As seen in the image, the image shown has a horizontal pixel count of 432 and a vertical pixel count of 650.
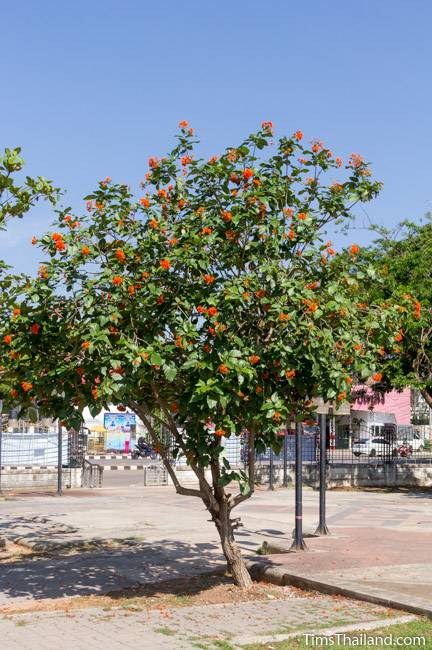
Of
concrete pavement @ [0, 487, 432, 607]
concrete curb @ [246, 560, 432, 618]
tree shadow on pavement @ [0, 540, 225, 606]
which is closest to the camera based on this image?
concrete curb @ [246, 560, 432, 618]

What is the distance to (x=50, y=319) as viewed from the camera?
8.78 metres

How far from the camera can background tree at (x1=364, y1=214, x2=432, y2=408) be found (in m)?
23.8

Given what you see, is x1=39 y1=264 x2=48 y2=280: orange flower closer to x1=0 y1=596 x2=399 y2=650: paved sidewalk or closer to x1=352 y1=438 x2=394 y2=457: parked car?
x1=0 y1=596 x2=399 y2=650: paved sidewalk

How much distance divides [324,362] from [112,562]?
533 centimetres

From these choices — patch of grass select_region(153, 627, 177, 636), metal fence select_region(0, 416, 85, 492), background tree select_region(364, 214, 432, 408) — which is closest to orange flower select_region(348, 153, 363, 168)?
patch of grass select_region(153, 627, 177, 636)

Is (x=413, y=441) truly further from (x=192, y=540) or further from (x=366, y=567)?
(x=366, y=567)

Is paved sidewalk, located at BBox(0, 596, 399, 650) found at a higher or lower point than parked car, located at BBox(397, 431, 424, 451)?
lower

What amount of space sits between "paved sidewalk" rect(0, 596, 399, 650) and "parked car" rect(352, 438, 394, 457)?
20262 mm

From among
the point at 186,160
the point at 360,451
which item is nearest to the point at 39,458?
the point at 360,451

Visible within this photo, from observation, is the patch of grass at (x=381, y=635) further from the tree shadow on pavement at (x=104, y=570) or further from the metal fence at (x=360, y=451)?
the metal fence at (x=360, y=451)

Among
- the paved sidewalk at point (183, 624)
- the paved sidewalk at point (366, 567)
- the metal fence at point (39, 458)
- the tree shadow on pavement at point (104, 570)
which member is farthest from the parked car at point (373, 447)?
the paved sidewalk at point (183, 624)

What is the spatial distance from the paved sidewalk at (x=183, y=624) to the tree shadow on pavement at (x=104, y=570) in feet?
4.77

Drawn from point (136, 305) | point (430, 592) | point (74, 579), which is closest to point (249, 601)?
point (430, 592)

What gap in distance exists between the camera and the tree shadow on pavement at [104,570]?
10133 mm
